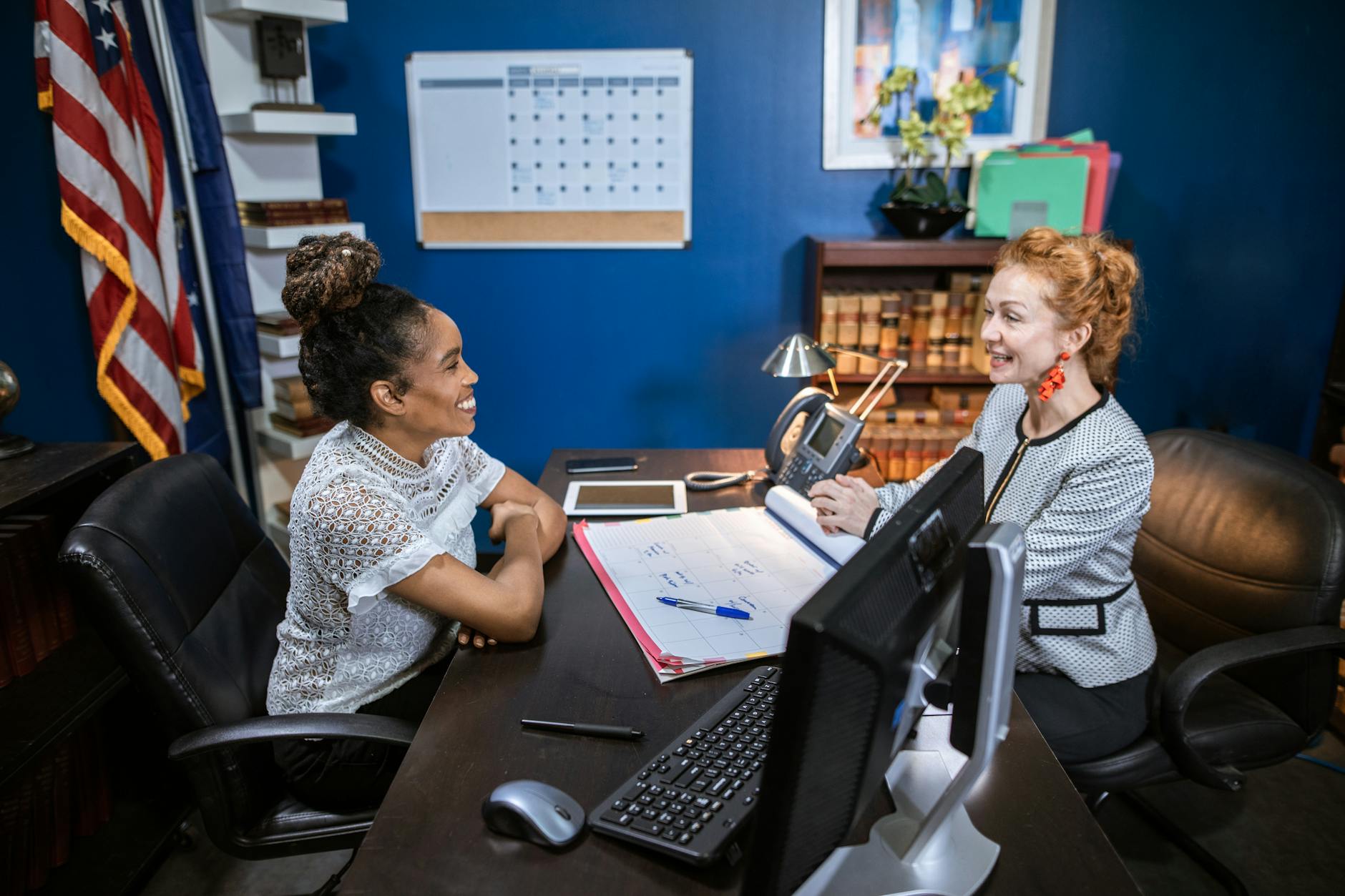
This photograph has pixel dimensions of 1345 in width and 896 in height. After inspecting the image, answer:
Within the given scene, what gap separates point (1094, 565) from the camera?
5.18 ft

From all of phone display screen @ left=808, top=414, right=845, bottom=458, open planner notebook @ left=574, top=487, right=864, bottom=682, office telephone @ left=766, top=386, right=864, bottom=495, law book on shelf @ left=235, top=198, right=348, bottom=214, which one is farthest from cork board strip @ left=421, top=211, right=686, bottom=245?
open planner notebook @ left=574, top=487, right=864, bottom=682

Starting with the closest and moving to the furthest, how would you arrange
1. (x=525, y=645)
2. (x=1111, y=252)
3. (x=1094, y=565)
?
1. (x=525, y=645)
2. (x=1094, y=565)
3. (x=1111, y=252)

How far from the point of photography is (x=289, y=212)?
2.81m

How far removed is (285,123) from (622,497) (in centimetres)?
166

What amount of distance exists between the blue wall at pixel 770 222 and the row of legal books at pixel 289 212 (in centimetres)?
31

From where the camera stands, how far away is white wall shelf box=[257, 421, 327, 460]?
2900 millimetres

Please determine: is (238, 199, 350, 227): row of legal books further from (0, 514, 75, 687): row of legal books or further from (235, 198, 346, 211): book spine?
(0, 514, 75, 687): row of legal books

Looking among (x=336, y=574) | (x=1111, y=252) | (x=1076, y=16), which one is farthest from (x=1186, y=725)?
(x=1076, y=16)

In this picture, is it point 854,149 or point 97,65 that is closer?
point 97,65

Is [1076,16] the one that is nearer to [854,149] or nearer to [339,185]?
[854,149]

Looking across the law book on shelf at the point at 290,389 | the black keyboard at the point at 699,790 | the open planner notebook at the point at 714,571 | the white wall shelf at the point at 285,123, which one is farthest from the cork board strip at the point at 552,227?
the black keyboard at the point at 699,790

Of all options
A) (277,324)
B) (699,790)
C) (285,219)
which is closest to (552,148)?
(285,219)

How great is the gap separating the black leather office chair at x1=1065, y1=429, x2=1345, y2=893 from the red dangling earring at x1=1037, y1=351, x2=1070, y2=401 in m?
0.44

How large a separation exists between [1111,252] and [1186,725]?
863mm
